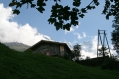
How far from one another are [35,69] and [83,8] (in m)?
8.12

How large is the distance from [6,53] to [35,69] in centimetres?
268

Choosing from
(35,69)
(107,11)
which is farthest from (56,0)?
(35,69)

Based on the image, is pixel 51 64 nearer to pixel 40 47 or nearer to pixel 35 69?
pixel 35 69

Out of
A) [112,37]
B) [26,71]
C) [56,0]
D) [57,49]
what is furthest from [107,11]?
[112,37]

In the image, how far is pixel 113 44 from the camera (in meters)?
38.5

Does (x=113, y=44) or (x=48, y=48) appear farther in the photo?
(x=113, y=44)

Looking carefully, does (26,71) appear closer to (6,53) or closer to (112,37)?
(6,53)

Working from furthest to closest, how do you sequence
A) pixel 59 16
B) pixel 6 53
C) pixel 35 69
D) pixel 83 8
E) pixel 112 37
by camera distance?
pixel 112 37, pixel 6 53, pixel 35 69, pixel 83 8, pixel 59 16

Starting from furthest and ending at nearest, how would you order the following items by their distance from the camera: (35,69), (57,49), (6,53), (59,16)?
(57,49) < (6,53) < (35,69) < (59,16)

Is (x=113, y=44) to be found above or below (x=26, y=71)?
above

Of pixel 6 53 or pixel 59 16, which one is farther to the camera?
pixel 6 53

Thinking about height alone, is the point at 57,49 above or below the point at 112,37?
below

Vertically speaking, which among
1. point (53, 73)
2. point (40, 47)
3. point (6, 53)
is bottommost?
point (53, 73)

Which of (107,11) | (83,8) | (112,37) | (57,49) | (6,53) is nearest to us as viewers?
(83,8)
